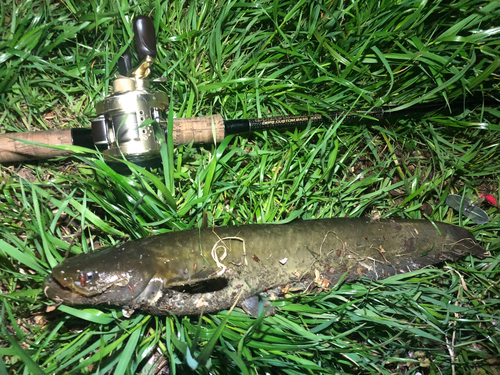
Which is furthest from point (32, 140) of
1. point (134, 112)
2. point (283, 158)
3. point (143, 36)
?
point (283, 158)

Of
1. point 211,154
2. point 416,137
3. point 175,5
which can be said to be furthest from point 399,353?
point 175,5

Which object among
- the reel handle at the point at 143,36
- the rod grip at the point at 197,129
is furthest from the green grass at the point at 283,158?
the reel handle at the point at 143,36

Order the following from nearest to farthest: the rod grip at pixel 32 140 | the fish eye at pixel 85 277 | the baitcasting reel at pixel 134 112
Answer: the fish eye at pixel 85 277, the baitcasting reel at pixel 134 112, the rod grip at pixel 32 140

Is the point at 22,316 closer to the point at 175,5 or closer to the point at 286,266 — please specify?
the point at 286,266

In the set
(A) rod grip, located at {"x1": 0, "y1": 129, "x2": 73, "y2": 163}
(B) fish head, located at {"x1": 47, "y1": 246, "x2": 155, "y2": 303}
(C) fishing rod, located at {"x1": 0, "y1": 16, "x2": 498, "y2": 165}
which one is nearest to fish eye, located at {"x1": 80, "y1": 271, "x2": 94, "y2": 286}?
(B) fish head, located at {"x1": 47, "y1": 246, "x2": 155, "y2": 303}

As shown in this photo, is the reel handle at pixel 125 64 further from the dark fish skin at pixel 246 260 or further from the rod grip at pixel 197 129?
the dark fish skin at pixel 246 260
